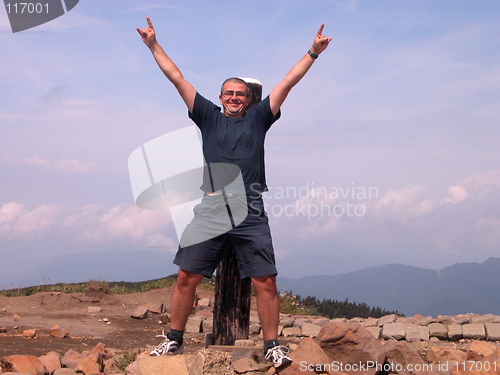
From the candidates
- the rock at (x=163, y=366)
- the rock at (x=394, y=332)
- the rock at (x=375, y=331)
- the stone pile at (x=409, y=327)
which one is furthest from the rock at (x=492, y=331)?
the rock at (x=163, y=366)

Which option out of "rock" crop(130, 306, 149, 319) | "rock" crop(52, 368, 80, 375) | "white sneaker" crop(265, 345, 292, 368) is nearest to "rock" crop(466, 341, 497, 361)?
"white sneaker" crop(265, 345, 292, 368)

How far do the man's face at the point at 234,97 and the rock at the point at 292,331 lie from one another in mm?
4951

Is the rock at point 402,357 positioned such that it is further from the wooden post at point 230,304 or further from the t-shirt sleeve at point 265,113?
the t-shirt sleeve at point 265,113

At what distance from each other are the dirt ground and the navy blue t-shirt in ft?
10.2

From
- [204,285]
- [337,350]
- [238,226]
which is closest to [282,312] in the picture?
[204,285]

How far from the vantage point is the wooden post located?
5094 millimetres

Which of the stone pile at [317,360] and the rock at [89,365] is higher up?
the stone pile at [317,360]

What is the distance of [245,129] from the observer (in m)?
4.32

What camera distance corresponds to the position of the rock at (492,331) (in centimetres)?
790

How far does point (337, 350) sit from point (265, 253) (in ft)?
3.88

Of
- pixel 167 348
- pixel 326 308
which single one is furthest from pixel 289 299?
pixel 167 348

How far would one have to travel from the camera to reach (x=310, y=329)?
8.31 m

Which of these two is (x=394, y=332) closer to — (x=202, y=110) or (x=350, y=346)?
(x=350, y=346)

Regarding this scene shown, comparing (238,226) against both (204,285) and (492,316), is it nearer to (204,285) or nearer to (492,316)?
(492,316)
